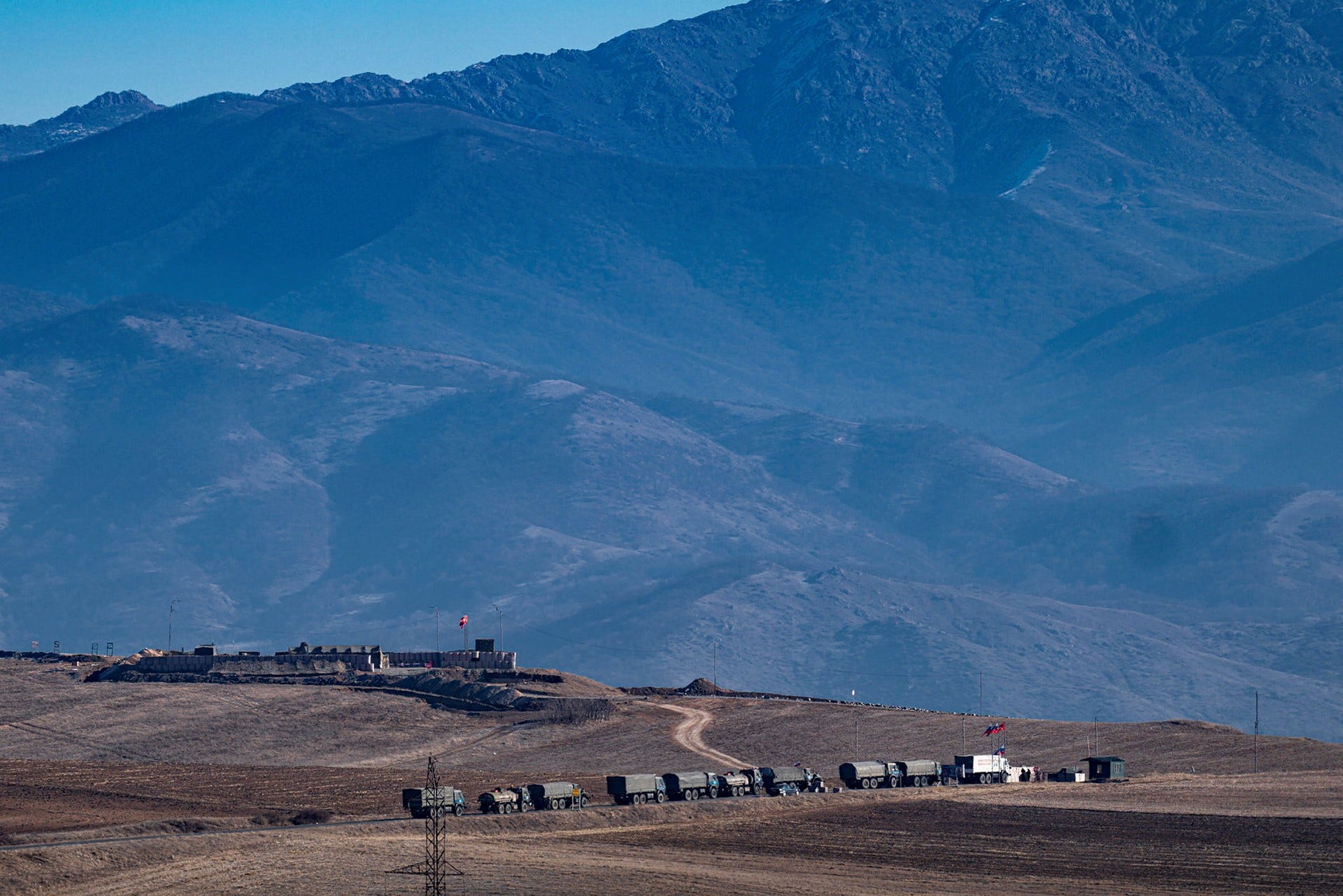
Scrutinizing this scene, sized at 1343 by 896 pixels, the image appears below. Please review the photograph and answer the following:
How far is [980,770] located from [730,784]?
52.2ft

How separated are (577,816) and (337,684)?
63.5 metres

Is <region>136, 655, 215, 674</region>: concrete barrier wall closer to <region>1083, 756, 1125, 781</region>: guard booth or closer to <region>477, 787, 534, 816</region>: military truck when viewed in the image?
<region>477, 787, 534, 816</region>: military truck

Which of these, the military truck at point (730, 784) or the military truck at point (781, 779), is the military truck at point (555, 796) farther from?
the military truck at point (781, 779)

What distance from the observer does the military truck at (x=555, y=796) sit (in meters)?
93.6

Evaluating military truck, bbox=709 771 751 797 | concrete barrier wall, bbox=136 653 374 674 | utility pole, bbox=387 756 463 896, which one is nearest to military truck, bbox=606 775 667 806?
military truck, bbox=709 771 751 797

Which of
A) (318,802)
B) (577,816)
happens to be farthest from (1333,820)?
(318,802)

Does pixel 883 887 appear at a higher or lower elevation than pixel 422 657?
lower

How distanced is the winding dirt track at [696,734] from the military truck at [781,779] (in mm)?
16629

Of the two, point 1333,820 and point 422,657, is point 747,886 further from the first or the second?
point 422,657

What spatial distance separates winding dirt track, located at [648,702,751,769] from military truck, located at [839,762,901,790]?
47.4ft

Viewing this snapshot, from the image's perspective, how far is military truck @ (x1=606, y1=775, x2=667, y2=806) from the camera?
9644 cm

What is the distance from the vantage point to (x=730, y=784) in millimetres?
100750

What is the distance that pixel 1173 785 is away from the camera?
4176 inches

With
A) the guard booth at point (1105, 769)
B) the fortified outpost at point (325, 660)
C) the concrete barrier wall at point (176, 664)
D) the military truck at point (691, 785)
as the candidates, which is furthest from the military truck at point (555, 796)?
the concrete barrier wall at point (176, 664)
